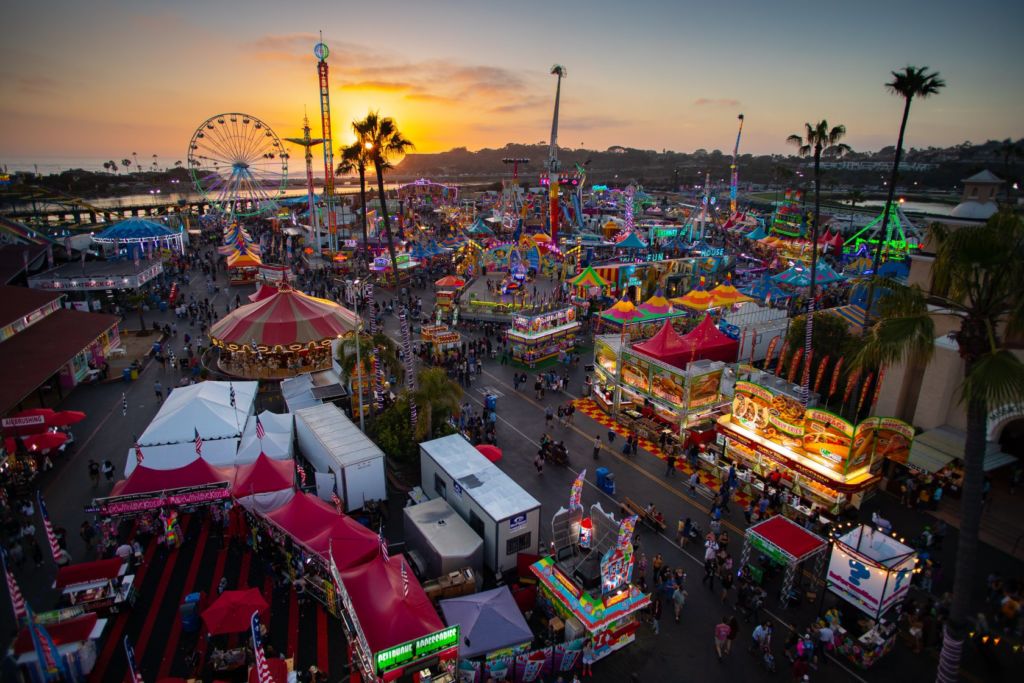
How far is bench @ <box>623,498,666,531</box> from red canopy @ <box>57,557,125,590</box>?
43.4 feet

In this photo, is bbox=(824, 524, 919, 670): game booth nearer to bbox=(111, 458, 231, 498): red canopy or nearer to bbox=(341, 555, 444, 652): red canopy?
bbox=(341, 555, 444, 652): red canopy

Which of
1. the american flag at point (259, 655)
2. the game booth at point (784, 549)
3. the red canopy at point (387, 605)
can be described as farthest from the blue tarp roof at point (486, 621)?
the game booth at point (784, 549)

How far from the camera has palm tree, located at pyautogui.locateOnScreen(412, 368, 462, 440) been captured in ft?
62.6

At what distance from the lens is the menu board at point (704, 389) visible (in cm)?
2109

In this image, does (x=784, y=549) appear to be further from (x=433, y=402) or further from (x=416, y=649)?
(x=433, y=402)

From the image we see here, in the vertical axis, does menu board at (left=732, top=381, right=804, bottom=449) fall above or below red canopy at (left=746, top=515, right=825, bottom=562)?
above

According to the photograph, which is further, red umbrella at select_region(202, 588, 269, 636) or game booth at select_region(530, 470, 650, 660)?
game booth at select_region(530, 470, 650, 660)

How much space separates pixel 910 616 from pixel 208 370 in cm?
2851

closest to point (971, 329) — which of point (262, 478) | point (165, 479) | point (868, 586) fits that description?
point (868, 586)

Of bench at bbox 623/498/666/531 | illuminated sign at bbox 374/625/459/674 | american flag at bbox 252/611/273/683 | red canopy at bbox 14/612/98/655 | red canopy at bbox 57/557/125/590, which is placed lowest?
bench at bbox 623/498/666/531

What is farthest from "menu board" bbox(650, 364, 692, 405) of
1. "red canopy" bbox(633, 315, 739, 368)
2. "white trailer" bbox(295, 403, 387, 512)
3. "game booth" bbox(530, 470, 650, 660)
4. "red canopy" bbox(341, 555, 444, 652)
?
"red canopy" bbox(341, 555, 444, 652)

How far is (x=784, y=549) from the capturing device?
13.5m

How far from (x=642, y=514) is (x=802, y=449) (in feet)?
18.6

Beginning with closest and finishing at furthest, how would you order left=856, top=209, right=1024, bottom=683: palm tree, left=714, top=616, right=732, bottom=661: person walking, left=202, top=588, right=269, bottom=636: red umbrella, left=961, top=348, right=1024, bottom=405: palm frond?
left=961, top=348, right=1024, bottom=405: palm frond < left=856, top=209, right=1024, bottom=683: palm tree < left=202, top=588, right=269, bottom=636: red umbrella < left=714, top=616, right=732, bottom=661: person walking
